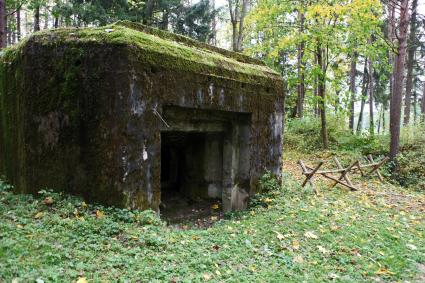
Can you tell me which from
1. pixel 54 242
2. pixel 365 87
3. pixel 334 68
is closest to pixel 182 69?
pixel 54 242

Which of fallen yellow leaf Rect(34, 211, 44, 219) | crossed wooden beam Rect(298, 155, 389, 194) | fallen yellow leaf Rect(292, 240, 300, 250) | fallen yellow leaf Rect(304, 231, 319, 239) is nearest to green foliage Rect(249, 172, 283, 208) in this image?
crossed wooden beam Rect(298, 155, 389, 194)

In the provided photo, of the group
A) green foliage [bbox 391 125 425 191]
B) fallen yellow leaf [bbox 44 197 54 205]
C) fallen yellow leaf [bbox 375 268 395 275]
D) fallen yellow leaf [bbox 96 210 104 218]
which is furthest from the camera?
green foliage [bbox 391 125 425 191]

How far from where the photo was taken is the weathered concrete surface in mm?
5020

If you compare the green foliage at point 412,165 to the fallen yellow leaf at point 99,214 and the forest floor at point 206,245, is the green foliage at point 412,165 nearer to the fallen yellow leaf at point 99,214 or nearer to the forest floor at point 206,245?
the forest floor at point 206,245

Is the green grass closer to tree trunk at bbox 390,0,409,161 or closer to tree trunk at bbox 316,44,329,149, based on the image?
tree trunk at bbox 390,0,409,161

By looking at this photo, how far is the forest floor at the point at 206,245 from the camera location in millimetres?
3580

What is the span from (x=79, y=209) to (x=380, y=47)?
1150 centimetres

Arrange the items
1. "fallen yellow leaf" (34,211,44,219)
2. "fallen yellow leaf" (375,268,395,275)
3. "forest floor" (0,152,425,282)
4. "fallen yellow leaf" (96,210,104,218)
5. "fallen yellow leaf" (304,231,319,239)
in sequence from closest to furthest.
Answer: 1. "forest floor" (0,152,425,282)
2. "fallen yellow leaf" (375,268,395,275)
3. "fallen yellow leaf" (34,211,44,219)
4. "fallen yellow leaf" (96,210,104,218)
5. "fallen yellow leaf" (304,231,319,239)

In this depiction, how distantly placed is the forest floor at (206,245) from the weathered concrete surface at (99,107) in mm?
418

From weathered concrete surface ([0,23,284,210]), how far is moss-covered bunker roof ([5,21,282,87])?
2 cm

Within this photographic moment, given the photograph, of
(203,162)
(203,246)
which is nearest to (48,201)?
(203,246)

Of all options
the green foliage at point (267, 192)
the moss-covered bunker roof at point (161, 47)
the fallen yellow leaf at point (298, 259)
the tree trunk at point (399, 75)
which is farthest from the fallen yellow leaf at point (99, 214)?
the tree trunk at point (399, 75)

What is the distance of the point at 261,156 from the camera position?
7.44 metres

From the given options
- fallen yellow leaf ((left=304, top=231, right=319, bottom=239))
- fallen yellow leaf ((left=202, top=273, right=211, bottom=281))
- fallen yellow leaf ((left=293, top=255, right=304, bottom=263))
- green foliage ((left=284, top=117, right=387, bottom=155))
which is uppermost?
green foliage ((left=284, top=117, right=387, bottom=155))
